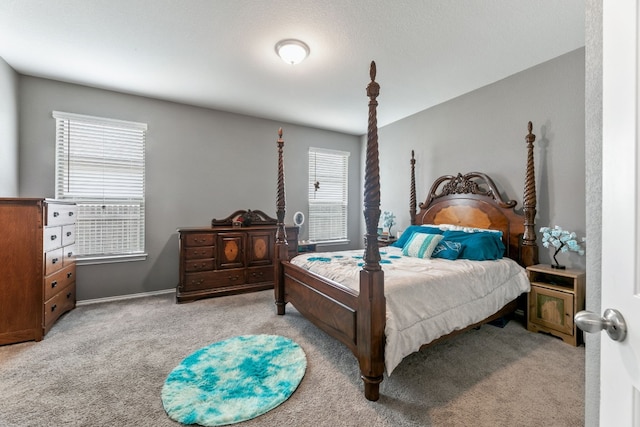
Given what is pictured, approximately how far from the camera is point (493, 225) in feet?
10.7

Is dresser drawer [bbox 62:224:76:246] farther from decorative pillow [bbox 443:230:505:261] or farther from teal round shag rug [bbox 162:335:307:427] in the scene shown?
decorative pillow [bbox 443:230:505:261]

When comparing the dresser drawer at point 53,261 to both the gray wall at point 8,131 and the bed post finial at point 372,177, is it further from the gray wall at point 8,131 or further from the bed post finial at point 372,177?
the bed post finial at point 372,177

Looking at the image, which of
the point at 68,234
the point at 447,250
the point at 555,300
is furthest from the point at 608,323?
the point at 68,234

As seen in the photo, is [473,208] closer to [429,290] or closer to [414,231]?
[414,231]

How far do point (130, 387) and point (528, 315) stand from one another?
3.45 meters

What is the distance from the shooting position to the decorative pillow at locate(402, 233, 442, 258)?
2.97 meters

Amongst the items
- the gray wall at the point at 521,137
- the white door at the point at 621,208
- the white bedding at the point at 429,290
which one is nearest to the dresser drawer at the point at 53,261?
the white bedding at the point at 429,290

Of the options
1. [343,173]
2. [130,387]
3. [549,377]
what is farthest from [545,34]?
[130,387]

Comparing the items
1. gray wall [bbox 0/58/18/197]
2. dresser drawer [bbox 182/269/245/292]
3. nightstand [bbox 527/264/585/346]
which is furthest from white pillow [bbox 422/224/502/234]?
gray wall [bbox 0/58/18/197]

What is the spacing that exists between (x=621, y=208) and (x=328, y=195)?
15.6ft

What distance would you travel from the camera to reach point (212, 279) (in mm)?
3705

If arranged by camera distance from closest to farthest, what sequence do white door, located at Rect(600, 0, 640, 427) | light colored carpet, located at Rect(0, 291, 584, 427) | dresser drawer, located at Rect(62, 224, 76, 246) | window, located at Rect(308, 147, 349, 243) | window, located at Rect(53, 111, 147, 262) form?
white door, located at Rect(600, 0, 640, 427) < light colored carpet, located at Rect(0, 291, 584, 427) < dresser drawer, located at Rect(62, 224, 76, 246) < window, located at Rect(53, 111, 147, 262) < window, located at Rect(308, 147, 349, 243)

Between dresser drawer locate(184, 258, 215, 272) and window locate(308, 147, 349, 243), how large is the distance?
1.93 m

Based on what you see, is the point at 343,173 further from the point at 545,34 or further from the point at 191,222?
the point at 545,34
